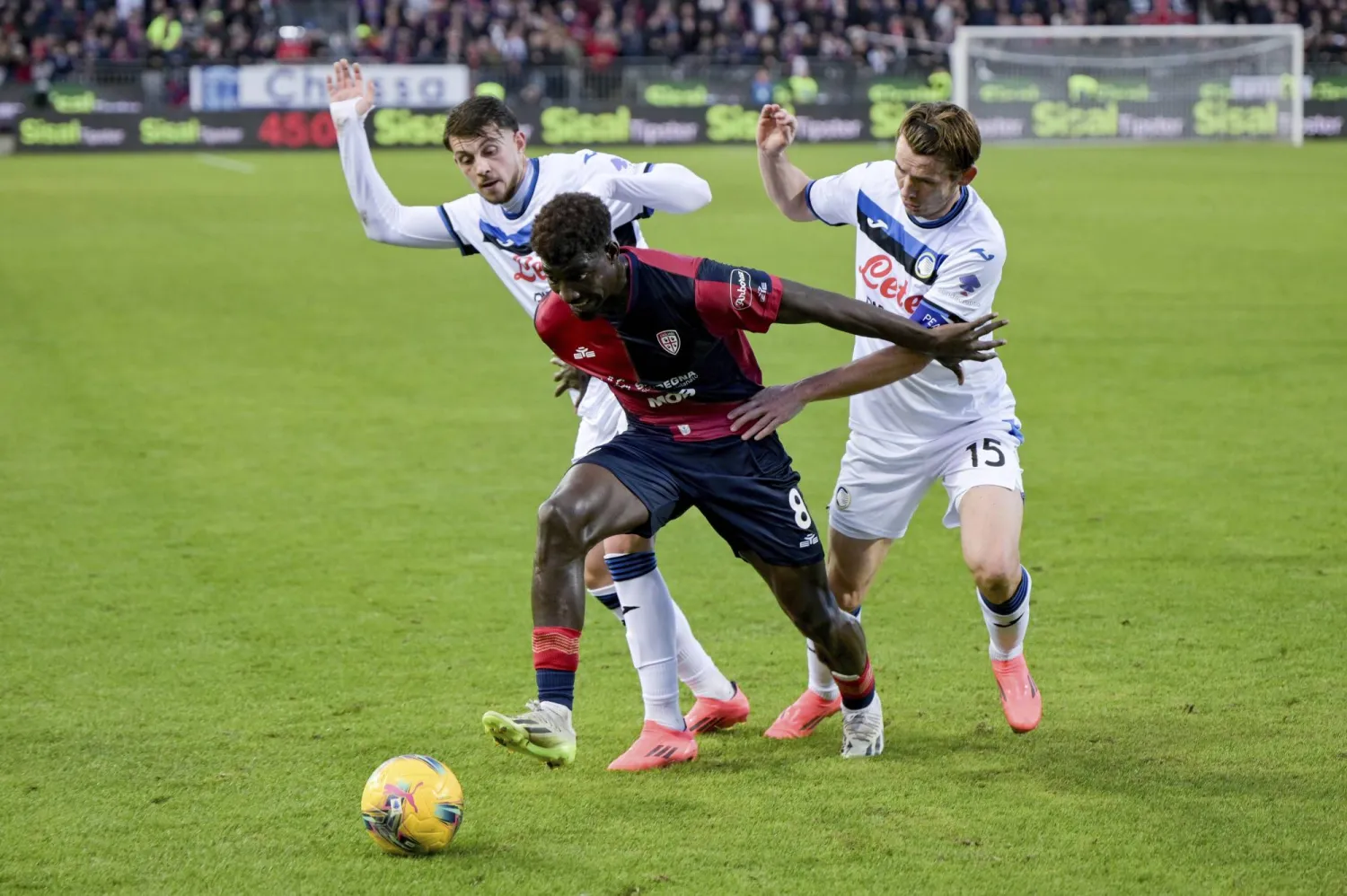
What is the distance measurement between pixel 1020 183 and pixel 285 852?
74.5ft

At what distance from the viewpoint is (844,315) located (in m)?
4.77

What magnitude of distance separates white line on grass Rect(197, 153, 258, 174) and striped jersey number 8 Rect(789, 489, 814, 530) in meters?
25.9

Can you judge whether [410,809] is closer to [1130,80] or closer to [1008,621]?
[1008,621]

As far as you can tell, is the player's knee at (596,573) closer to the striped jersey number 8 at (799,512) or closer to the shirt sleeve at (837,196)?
the striped jersey number 8 at (799,512)

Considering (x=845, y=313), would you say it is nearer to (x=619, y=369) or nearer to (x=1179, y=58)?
(x=619, y=369)

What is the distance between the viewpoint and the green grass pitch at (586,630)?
4602mm

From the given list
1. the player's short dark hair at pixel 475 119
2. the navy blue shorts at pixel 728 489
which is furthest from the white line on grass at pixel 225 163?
the navy blue shorts at pixel 728 489

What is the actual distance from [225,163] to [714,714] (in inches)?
1089

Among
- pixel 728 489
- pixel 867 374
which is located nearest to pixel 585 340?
pixel 728 489

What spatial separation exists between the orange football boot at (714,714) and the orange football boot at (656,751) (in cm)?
26

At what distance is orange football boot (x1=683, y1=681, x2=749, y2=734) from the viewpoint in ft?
18.8

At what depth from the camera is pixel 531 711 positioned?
4.61 metres

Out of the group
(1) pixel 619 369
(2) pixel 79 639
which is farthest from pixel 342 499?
(1) pixel 619 369

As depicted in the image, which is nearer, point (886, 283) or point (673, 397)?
point (673, 397)
